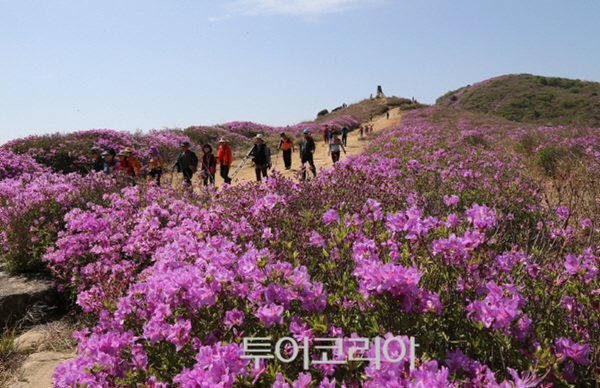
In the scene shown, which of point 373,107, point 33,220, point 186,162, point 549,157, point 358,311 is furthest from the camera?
point 373,107

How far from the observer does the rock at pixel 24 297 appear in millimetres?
5965

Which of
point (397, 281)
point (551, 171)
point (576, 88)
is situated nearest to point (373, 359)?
point (397, 281)

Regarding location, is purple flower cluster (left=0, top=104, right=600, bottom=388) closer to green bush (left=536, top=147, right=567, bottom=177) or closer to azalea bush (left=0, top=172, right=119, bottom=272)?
azalea bush (left=0, top=172, right=119, bottom=272)

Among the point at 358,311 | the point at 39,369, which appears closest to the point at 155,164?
the point at 39,369

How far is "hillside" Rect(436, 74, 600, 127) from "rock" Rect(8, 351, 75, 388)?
52.5 metres

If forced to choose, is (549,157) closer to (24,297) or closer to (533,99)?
(24,297)

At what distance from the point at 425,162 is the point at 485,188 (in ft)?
9.48

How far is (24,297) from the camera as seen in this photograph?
19.9 feet

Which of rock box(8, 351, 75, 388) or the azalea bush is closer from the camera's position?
rock box(8, 351, 75, 388)

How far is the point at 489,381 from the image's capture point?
5.82 feet

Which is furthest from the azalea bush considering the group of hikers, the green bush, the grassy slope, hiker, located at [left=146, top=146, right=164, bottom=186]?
the grassy slope

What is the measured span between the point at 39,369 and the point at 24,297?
5.89 ft

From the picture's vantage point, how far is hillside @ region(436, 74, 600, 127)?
55.0 meters

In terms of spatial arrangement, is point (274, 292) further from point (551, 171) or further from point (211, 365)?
point (551, 171)
